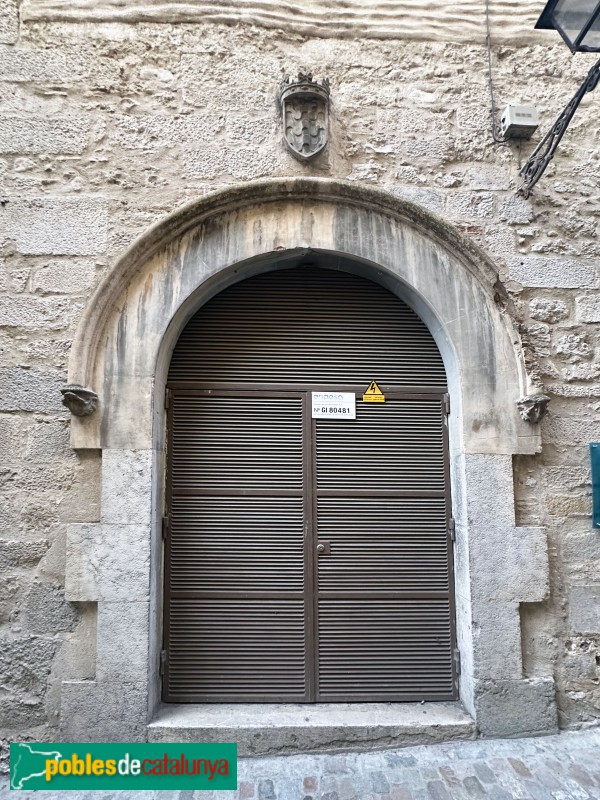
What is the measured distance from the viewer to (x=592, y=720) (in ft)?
10.7

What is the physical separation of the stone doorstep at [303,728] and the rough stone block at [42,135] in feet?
11.4

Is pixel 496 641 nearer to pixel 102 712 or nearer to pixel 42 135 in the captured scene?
pixel 102 712

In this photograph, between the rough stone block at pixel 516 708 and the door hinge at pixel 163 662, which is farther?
the door hinge at pixel 163 662

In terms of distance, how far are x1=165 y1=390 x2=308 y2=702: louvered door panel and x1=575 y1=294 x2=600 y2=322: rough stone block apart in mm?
1851

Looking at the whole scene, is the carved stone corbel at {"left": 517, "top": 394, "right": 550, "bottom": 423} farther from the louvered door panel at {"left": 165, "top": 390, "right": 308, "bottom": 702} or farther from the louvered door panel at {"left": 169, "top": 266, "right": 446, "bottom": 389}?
the louvered door panel at {"left": 165, "top": 390, "right": 308, "bottom": 702}

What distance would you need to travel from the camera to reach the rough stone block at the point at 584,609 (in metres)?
3.32

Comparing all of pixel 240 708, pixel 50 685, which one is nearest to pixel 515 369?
pixel 240 708

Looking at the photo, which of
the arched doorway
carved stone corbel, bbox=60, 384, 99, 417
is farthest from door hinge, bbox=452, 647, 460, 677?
carved stone corbel, bbox=60, 384, 99, 417

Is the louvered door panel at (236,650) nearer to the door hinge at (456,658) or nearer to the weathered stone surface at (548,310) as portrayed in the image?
the door hinge at (456,658)

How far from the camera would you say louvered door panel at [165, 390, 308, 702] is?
339 centimetres

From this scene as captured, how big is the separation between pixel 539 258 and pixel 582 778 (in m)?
2.92

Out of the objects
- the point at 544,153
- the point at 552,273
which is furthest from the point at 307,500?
the point at 544,153

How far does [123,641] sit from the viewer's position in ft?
10.3

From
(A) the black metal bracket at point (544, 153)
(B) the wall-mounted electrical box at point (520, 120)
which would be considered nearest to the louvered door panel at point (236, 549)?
(A) the black metal bracket at point (544, 153)
